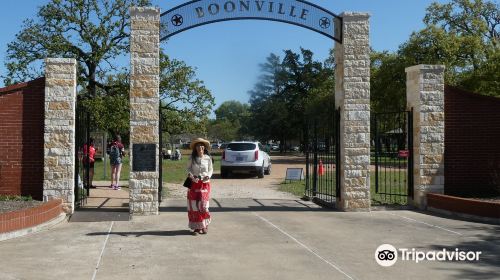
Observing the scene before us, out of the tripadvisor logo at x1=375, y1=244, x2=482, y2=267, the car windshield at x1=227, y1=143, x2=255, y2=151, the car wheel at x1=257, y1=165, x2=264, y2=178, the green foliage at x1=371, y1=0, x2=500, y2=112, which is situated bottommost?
the tripadvisor logo at x1=375, y1=244, x2=482, y2=267

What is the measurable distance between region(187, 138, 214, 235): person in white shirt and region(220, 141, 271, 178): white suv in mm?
12909

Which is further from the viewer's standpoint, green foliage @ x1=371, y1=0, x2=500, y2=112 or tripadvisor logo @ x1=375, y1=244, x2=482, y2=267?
green foliage @ x1=371, y1=0, x2=500, y2=112

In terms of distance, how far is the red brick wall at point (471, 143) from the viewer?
12031 millimetres

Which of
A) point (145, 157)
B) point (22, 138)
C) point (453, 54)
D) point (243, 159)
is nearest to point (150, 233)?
point (145, 157)

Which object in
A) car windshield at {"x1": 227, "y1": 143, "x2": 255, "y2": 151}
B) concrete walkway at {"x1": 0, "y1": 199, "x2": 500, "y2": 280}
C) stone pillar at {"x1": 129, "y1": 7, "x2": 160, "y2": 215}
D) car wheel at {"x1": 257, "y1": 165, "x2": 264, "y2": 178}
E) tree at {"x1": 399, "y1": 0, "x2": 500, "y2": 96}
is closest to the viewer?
concrete walkway at {"x1": 0, "y1": 199, "x2": 500, "y2": 280}

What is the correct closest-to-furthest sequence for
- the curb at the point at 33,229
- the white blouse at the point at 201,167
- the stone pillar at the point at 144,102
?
the curb at the point at 33,229 < the white blouse at the point at 201,167 < the stone pillar at the point at 144,102

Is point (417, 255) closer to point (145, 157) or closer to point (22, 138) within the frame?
point (145, 157)

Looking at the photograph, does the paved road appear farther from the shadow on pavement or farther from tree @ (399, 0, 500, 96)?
tree @ (399, 0, 500, 96)

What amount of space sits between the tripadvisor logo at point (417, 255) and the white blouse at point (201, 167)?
306cm

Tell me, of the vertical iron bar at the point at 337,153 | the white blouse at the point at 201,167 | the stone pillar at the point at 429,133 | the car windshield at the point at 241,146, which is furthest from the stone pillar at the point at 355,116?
the car windshield at the point at 241,146

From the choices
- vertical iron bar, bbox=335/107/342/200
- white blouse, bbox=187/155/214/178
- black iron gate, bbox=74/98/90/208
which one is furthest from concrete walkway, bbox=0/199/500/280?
black iron gate, bbox=74/98/90/208

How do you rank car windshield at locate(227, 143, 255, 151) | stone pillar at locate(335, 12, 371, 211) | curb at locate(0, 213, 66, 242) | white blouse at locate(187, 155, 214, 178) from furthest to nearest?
car windshield at locate(227, 143, 255, 151) < stone pillar at locate(335, 12, 371, 211) < white blouse at locate(187, 155, 214, 178) < curb at locate(0, 213, 66, 242)

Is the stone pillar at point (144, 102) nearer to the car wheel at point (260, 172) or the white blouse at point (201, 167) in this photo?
the white blouse at point (201, 167)

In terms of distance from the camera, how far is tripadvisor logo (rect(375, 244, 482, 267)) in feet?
22.7
